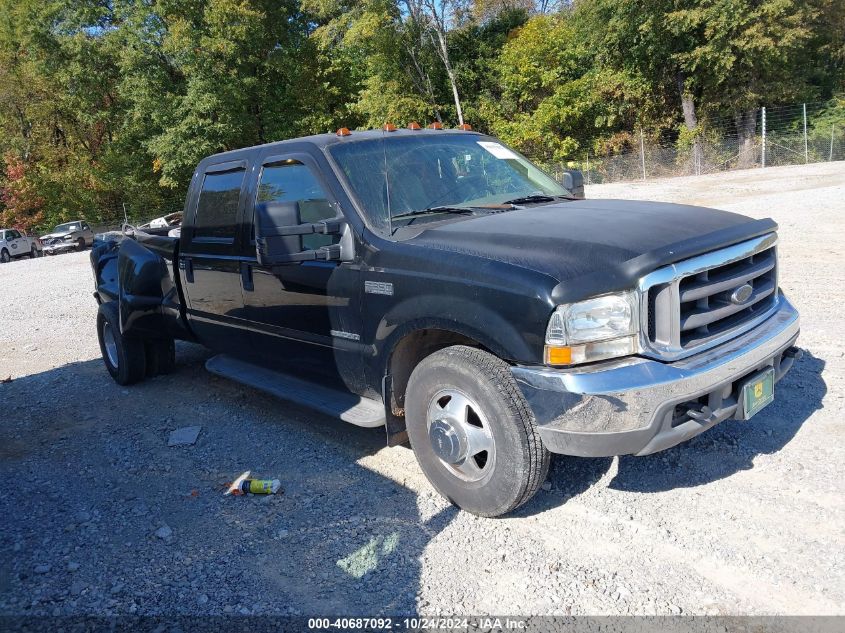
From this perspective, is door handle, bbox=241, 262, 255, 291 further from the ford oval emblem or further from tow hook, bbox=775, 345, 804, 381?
tow hook, bbox=775, 345, 804, 381

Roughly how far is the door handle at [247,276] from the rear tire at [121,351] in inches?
85.2

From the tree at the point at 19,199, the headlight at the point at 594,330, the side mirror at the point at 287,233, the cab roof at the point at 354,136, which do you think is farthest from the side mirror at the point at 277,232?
the tree at the point at 19,199

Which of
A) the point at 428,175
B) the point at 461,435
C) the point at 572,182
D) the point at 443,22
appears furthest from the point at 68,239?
the point at 461,435

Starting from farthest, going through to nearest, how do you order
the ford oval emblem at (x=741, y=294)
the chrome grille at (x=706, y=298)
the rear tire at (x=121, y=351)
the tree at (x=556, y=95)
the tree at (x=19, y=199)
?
the tree at (x=19, y=199)
the tree at (x=556, y=95)
the rear tire at (x=121, y=351)
the ford oval emblem at (x=741, y=294)
the chrome grille at (x=706, y=298)

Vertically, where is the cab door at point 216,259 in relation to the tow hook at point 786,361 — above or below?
above

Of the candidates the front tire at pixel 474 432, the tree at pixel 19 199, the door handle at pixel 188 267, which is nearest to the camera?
the front tire at pixel 474 432

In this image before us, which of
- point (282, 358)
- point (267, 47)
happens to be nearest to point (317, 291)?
point (282, 358)

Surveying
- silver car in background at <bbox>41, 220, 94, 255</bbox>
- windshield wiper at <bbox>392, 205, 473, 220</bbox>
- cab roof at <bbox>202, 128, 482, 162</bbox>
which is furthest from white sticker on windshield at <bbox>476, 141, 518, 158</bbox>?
silver car in background at <bbox>41, 220, 94, 255</bbox>

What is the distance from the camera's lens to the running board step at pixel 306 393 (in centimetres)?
409

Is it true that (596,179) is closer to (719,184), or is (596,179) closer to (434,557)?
(719,184)

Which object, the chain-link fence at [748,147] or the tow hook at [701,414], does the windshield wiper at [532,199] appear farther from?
→ the chain-link fence at [748,147]

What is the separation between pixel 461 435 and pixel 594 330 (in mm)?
904

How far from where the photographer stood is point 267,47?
1378 inches

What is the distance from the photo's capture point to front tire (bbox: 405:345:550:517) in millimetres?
3217
